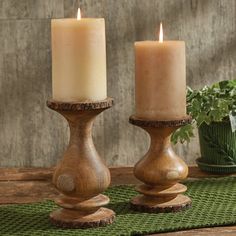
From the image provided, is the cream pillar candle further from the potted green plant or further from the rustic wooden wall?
the rustic wooden wall

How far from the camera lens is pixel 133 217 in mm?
1078

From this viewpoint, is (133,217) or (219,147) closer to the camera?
(133,217)

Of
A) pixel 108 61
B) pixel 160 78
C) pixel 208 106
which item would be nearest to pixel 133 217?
pixel 160 78

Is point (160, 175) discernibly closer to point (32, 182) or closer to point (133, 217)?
point (133, 217)

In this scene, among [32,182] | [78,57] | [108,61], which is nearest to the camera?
[78,57]

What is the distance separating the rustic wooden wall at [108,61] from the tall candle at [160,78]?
512 mm

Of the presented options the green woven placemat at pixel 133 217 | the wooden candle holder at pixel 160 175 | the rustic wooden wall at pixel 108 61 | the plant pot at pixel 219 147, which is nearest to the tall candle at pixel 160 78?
the wooden candle holder at pixel 160 175

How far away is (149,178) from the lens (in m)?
1.11

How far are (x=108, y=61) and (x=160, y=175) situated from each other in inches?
21.6

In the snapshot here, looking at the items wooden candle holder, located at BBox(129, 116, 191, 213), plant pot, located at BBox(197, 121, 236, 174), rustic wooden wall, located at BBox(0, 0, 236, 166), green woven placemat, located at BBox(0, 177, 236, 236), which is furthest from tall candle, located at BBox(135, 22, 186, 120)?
rustic wooden wall, located at BBox(0, 0, 236, 166)

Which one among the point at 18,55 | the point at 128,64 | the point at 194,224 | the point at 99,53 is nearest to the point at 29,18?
the point at 18,55

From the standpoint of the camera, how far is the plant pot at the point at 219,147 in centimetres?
135

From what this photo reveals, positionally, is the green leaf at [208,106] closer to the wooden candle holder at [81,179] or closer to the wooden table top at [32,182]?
the wooden table top at [32,182]

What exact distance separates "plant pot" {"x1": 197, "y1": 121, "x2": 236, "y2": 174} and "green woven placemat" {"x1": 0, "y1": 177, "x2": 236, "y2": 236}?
13cm
